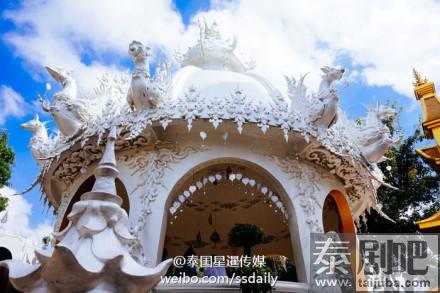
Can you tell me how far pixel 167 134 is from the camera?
6656mm

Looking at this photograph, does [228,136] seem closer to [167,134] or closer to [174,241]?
[167,134]

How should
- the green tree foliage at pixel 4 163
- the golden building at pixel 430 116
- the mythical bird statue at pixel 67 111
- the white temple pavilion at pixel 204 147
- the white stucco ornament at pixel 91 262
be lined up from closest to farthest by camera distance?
the white stucco ornament at pixel 91 262
the white temple pavilion at pixel 204 147
the mythical bird statue at pixel 67 111
the golden building at pixel 430 116
the green tree foliage at pixel 4 163

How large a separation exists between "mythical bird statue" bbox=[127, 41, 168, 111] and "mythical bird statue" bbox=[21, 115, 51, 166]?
2458 millimetres

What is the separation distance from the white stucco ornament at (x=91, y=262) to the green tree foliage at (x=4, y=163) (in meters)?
8.67

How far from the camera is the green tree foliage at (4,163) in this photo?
36.7ft

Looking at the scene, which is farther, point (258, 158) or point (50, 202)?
point (50, 202)

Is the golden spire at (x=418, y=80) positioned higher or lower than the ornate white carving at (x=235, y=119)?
higher

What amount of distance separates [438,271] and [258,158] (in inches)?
197

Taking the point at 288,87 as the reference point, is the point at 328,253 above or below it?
below

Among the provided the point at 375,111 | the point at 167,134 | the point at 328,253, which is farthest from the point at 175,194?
the point at 375,111

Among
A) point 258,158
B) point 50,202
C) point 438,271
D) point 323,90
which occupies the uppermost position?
point 323,90

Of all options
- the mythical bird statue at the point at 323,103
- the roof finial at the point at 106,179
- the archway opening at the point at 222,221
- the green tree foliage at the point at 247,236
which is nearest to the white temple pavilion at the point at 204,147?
the mythical bird statue at the point at 323,103

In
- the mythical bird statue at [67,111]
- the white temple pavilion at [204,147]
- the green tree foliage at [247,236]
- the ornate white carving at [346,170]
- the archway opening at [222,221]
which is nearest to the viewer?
the green tree foliage at [247,236]

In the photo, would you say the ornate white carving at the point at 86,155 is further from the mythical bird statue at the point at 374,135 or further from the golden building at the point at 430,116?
the golden building at the point at 430,116
